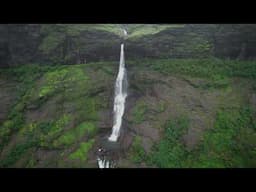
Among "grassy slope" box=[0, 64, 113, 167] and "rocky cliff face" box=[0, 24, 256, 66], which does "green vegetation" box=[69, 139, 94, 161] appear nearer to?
"grassy slope" box=[0, 64, 113, 167]

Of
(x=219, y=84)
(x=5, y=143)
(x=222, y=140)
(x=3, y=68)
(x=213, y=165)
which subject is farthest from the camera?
(x=3, y=68)

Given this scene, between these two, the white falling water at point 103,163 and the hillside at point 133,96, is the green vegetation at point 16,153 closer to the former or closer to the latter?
the hillside at point 133,96

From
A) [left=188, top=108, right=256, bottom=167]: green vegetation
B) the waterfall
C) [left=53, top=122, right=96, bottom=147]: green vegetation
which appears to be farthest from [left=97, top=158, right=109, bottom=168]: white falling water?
[left=188, top=108, right=256, bottom=167]: green vegetation

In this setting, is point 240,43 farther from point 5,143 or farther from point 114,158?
point 5,143

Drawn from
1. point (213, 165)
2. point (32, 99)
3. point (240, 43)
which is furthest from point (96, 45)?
point (213, 165)

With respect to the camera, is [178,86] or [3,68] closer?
[178,86]

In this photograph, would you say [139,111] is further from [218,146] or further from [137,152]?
[218,146]
